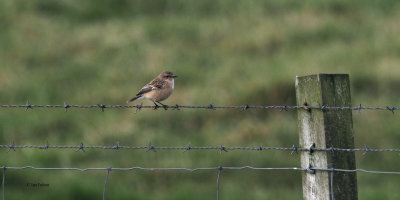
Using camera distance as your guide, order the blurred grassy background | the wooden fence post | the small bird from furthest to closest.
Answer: the blurred grassy background < the small bird < the wooden fence post

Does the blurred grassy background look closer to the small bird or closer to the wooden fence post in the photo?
the small bird

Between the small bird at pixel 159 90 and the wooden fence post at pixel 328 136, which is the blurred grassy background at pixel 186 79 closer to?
the small bird at pixel 159 90

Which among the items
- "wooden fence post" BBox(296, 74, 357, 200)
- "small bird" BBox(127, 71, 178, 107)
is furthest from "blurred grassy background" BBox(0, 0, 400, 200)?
"wooden fence post" BBox(296, 74, 357, 200)

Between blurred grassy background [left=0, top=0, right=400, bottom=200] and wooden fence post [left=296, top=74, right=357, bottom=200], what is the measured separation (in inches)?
151

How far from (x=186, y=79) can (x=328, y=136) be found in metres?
7.22

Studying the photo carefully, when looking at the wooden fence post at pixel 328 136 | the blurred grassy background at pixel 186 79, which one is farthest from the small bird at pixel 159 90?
the wooden fence post at pixel 328 136

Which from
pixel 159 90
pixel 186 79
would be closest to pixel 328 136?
pixel 159 90

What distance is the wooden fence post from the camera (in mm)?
3875

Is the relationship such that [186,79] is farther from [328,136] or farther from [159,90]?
[328,136]

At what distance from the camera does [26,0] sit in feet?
46.0

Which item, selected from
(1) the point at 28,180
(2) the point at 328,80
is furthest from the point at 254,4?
(2) the point at 328,80

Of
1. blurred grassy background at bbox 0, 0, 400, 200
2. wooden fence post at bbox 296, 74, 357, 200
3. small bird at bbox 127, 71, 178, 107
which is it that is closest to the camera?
wooden fence post at bbox 296, 74, 357, 200

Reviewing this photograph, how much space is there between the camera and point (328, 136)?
153 inches

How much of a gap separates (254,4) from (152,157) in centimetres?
641
